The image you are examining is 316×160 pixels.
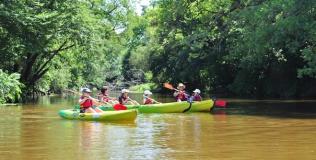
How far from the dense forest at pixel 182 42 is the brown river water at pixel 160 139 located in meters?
7.12

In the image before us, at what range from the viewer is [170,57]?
46.8 metres

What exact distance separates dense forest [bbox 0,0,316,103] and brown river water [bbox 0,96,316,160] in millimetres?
7115

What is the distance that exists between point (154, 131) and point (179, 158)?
15.2 feet

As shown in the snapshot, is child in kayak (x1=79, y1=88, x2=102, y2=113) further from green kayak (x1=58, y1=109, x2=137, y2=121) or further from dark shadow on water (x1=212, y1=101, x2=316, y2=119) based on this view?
dark shadow on water (x1=212, y1=101, x2=316, y2=119)

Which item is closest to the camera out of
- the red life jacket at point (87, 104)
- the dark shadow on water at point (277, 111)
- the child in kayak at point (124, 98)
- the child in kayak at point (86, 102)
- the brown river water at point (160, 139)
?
the brown river water at point (160, 139)

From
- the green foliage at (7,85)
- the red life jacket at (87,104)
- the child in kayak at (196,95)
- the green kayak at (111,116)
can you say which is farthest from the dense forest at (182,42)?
the green kayak at (111,116)

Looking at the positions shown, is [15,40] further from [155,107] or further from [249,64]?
[249,64]

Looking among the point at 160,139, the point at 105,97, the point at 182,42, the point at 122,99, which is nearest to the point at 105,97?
the point at 105,97

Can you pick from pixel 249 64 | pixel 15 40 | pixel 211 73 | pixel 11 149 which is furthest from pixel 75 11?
pixel 11 149

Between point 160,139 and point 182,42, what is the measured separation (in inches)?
795

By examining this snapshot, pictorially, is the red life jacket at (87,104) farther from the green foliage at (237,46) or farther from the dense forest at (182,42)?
the green foliage at (237,46)

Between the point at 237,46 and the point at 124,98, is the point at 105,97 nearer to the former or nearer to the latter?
the point at 124,98

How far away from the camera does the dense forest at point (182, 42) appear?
23125 mm

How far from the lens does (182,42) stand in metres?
31.6
